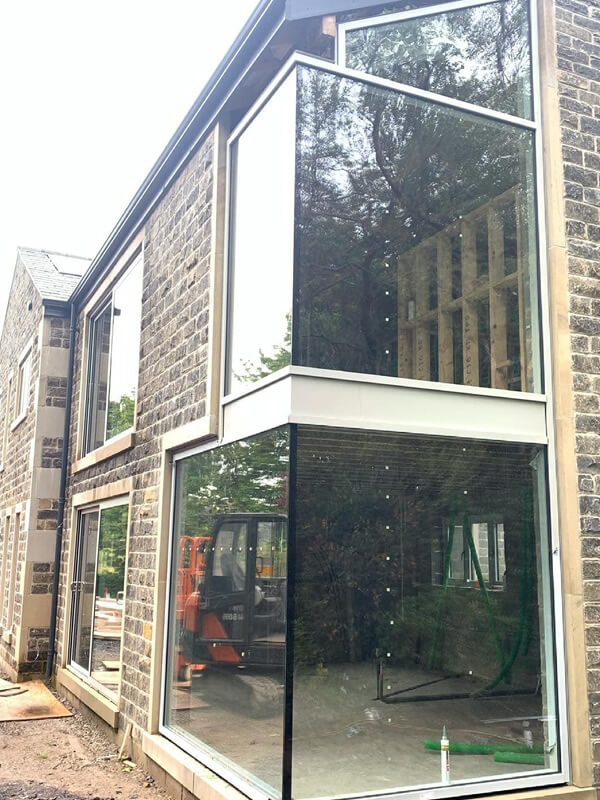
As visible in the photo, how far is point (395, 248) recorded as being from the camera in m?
5.51

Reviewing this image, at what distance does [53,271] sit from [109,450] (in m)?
6.38

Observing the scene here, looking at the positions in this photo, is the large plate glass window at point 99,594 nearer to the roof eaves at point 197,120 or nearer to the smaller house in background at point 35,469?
the smaller house in background at point 35,469

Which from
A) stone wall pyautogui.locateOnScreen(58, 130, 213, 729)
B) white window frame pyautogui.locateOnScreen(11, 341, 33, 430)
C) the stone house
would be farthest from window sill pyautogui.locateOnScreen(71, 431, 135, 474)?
white window frame pyautogui.locateOnScreen(11, 341, 33, 430)

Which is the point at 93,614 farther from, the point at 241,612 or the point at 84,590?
the point at 241,612

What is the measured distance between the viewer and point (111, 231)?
9484 mm

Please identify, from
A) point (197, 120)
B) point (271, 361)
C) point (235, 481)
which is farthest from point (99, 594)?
point (197, 120)

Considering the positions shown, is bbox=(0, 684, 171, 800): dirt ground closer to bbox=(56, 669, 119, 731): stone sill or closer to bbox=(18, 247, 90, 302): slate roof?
bbox=(56, 669, 119, 731): stone sill

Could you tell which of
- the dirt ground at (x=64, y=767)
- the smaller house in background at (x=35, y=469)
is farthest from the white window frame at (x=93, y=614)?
the smaller house in background at (x=35, y=469)

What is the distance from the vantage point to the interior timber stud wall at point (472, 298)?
5.46 meters

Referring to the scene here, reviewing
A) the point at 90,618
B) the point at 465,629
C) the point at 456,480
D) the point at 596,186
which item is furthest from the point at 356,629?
the point at 90,618

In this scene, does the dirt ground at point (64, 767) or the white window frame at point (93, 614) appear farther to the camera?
the white window frame at point (93, 614)

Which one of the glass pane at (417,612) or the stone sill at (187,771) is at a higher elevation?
the glass pane at (417,612)

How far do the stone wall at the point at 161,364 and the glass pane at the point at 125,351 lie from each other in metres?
0.44

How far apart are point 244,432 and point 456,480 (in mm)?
1467
